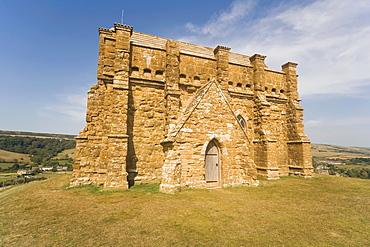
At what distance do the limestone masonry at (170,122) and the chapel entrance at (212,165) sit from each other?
0.06 meters

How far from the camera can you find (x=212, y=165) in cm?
1095

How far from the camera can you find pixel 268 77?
17.0 metres

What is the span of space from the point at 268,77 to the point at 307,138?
632 centimetres

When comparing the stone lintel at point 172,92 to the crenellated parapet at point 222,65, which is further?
the crenellated parapet at point 222,65

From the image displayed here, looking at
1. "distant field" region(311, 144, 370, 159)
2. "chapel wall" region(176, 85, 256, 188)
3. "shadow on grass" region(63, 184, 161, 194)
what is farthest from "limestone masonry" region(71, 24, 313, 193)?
"distant field" region(311, 144, 370, 159)

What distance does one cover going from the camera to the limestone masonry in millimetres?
10281

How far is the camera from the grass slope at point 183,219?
461 centimetres

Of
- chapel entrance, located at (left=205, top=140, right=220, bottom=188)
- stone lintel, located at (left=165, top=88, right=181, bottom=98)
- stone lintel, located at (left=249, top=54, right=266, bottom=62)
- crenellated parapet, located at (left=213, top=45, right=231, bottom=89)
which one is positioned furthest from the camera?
stone lintel, located at (left=249, top=54, right=266, bottom=62)

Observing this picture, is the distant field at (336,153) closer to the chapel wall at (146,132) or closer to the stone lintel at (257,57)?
the stone lintel at (257,57)

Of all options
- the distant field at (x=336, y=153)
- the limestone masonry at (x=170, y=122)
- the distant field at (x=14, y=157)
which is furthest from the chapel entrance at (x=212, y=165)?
the distant field at (x=336, y=153)

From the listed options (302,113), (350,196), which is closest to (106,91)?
(350,196)

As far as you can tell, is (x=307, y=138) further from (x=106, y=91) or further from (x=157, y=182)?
(x=106, y=91)

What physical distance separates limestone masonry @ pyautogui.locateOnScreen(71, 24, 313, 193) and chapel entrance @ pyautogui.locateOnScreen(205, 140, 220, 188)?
0.06m

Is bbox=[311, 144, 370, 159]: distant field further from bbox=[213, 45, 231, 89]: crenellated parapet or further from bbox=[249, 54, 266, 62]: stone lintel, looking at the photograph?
Result: bbox=[213, 45, 231, 89]: crenellated parapet
